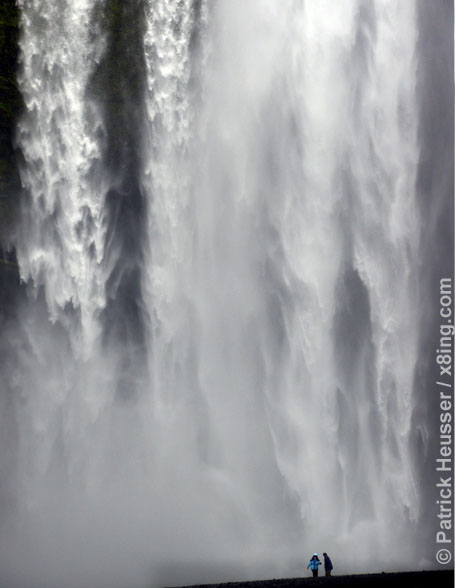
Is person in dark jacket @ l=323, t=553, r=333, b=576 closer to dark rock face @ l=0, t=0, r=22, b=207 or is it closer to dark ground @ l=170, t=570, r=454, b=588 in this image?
dark ground @ l=170, t=570, r=454, b=588

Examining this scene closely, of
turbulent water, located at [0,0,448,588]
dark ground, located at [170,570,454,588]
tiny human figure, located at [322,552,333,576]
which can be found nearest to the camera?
dark ground, located at [170,570,454,588]

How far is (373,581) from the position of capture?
18.1 metres

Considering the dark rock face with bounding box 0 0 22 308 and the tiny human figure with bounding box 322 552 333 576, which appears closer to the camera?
the tiny human figure with bounding box 322 552 333 576

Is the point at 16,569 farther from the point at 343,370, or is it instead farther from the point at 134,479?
the point at 343,370

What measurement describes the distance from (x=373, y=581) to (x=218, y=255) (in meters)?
11.0

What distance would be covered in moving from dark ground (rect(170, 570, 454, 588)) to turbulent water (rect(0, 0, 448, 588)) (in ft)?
14.2

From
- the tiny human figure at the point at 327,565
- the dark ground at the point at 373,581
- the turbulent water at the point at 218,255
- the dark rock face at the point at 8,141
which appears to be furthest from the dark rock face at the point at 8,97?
the tiny human figure at the point at 327,565

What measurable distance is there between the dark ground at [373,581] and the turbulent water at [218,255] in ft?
14.2

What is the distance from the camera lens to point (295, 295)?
25.0 m

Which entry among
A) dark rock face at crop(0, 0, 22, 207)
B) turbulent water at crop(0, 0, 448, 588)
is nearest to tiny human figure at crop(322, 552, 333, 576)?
turbulent water at crop(0, 0, 448, 588)

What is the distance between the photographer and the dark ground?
17.6m

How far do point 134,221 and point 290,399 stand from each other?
23.8 feet

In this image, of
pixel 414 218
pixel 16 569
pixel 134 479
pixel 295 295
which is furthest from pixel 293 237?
pixel 16 569

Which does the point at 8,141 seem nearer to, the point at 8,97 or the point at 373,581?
the point at 8,97
